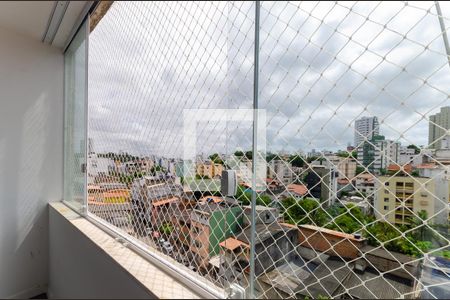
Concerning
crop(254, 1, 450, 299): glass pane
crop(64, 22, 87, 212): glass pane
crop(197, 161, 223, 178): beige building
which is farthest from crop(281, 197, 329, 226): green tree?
crop(64, 22, 87, 212): glass pane

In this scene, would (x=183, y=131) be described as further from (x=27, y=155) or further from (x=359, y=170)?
(x=27, y=155)

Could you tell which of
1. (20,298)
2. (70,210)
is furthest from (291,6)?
(20,298)

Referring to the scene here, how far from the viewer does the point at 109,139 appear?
1.50 meters

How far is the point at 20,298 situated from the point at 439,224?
269 cm

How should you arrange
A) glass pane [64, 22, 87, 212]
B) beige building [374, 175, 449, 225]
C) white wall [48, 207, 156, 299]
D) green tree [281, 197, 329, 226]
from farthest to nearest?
glass pane [64, 22, 87, 212], white wall [48, 207, 156, 299], green tree [281, 197, 329, 226], beige building [374, 175, 449, 225]

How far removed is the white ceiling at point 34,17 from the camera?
4.65 feet

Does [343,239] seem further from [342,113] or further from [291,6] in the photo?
[291,6]

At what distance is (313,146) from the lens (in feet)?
2.05

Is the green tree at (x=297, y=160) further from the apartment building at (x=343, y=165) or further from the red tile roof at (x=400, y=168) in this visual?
the red tile roof at (x=400, y=168)

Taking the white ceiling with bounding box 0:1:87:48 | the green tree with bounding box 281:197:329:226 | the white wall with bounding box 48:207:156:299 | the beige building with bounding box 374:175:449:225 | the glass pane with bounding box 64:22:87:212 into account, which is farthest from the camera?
the glass pane with bounding box 64:22:87:212

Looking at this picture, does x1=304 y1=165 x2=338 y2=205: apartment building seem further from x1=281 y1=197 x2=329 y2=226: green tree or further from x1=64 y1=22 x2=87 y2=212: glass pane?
x1=64 y1=22 x2=87 y2=212: glass pane

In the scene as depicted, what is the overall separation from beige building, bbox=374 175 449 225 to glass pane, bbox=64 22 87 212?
1.80 meters

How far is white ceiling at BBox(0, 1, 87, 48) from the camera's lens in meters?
1.42

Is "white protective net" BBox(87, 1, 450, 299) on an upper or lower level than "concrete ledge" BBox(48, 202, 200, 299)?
upper
